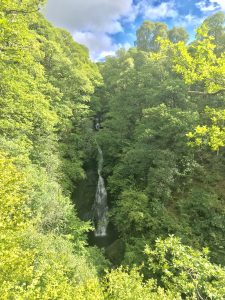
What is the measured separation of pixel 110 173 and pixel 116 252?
9.17m

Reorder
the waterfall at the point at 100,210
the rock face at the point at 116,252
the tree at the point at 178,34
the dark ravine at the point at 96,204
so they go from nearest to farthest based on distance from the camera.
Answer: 1. the rock face at the point at 116,252
2. the dark ravine at the point at 96,204
3. the waterfall at the point at 100,210
4. the tree at the point at 178,34

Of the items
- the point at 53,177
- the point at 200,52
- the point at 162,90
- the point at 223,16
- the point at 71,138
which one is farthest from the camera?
the point at 223,16

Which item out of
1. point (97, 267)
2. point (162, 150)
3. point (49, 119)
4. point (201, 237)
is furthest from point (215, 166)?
point (49, 119)

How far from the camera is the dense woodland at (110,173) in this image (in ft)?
29.6

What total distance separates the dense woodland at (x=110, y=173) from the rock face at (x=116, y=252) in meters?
0.17

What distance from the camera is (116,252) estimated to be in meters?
18.2

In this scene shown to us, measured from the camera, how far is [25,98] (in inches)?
620

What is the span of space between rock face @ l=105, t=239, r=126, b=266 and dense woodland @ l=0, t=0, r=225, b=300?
169 millimetres

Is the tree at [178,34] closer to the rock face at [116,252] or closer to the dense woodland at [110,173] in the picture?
the dense woodland at [110,173]

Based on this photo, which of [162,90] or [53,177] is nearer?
[53,177]

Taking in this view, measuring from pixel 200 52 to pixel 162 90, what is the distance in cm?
1396

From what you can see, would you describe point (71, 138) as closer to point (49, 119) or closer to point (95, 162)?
point (95, 162)

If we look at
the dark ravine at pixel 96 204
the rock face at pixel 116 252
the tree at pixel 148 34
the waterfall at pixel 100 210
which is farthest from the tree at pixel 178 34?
the rock face at pixel 116 252

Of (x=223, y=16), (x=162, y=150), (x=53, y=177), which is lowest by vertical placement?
(x=53, y=177)
